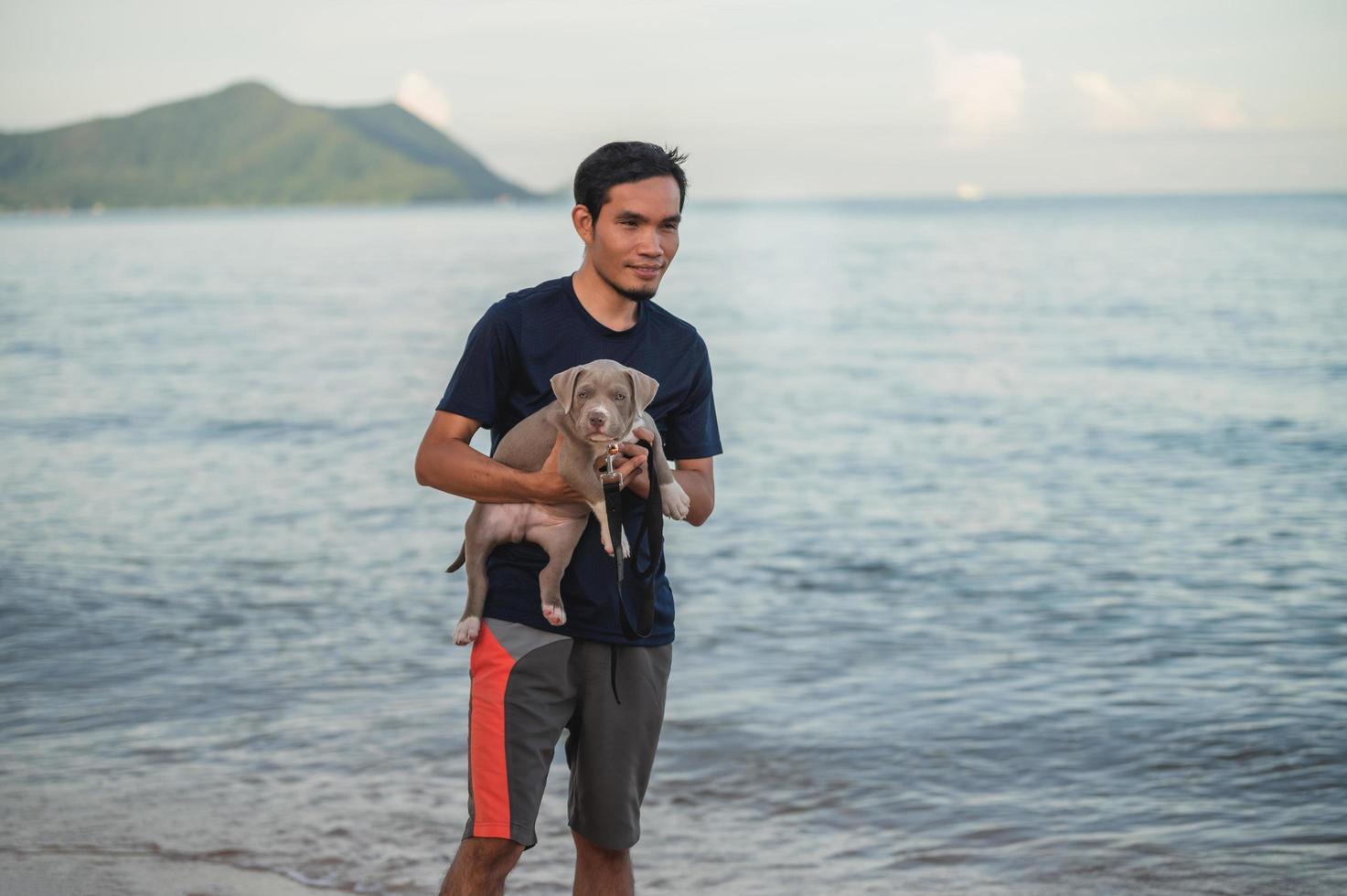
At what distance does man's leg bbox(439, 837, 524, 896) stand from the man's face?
1.53 meters

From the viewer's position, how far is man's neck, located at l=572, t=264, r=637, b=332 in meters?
3.81

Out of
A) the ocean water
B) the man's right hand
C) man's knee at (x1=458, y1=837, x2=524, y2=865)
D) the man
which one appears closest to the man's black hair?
the man

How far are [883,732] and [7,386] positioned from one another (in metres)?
20.9

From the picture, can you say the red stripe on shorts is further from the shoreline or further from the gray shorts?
the shoreline

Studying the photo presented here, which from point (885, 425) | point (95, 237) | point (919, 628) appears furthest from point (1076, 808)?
point (95, 237)

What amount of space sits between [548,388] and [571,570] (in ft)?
1.67

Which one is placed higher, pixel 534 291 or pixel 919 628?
pixel 534 291

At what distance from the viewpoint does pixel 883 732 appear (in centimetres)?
770

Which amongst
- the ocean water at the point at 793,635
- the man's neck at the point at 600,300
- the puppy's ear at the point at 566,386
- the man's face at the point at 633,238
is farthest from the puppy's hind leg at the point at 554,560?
the ocean water at the point at 793,635

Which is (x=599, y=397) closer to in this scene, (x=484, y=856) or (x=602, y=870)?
(x=484, y=856)

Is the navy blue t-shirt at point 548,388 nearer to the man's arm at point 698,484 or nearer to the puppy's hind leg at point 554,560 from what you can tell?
the puppy's hind leg at point 554,560

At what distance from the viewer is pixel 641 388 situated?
3.66 m

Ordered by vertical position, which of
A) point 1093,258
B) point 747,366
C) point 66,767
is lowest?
point 66,767

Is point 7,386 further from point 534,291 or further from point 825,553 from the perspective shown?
point 534,291
